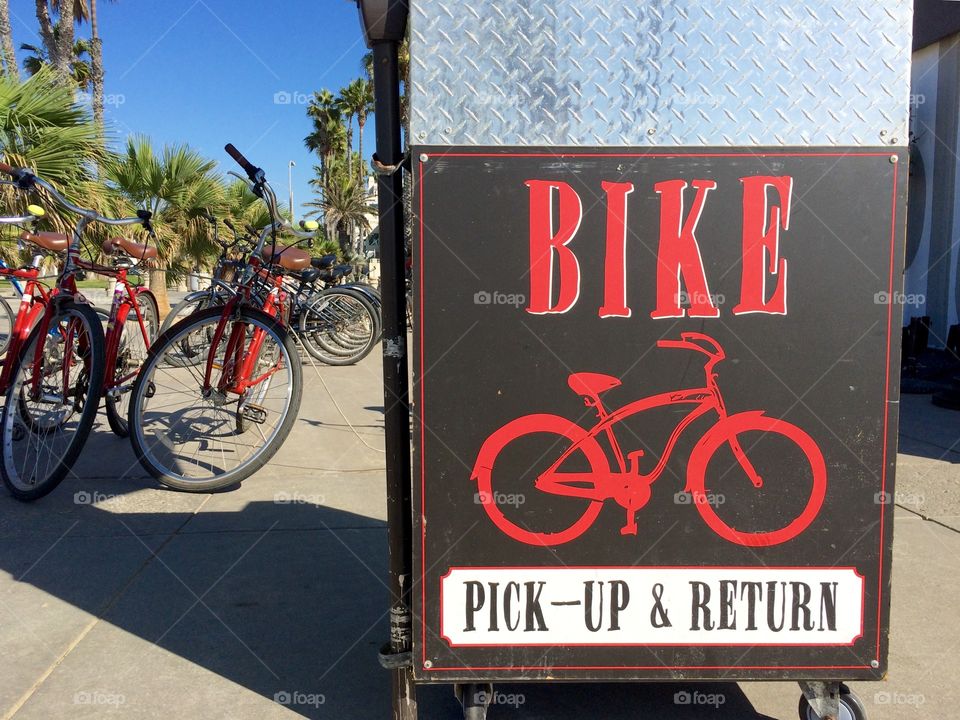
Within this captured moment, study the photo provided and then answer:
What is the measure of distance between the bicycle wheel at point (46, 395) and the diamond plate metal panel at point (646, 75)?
3.00 m

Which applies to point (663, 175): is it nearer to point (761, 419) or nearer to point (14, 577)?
point (761, 419)

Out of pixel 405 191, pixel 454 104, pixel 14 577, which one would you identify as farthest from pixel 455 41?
pixel 14 577

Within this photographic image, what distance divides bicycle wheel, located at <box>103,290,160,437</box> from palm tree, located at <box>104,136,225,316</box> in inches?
202

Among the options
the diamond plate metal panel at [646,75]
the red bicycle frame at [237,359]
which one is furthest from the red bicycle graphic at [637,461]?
the red bicycle frame at [237,359]

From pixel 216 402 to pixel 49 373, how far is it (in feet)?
3.57

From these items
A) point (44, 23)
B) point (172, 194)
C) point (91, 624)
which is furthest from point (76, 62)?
point (91, 624)

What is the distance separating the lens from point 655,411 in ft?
7.08

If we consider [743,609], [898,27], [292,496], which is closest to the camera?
[898,27]

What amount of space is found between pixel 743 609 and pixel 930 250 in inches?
389

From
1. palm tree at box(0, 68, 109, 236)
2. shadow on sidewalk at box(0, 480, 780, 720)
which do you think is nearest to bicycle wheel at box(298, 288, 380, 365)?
palm tree at box(0, 68, 109, 236)

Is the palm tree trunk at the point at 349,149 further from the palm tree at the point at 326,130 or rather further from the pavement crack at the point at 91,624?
the pavement crack at the point at 91,624

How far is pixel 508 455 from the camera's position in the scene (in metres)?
2.16

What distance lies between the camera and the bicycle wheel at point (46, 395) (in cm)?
430

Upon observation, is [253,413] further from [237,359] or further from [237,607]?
[237,607]
